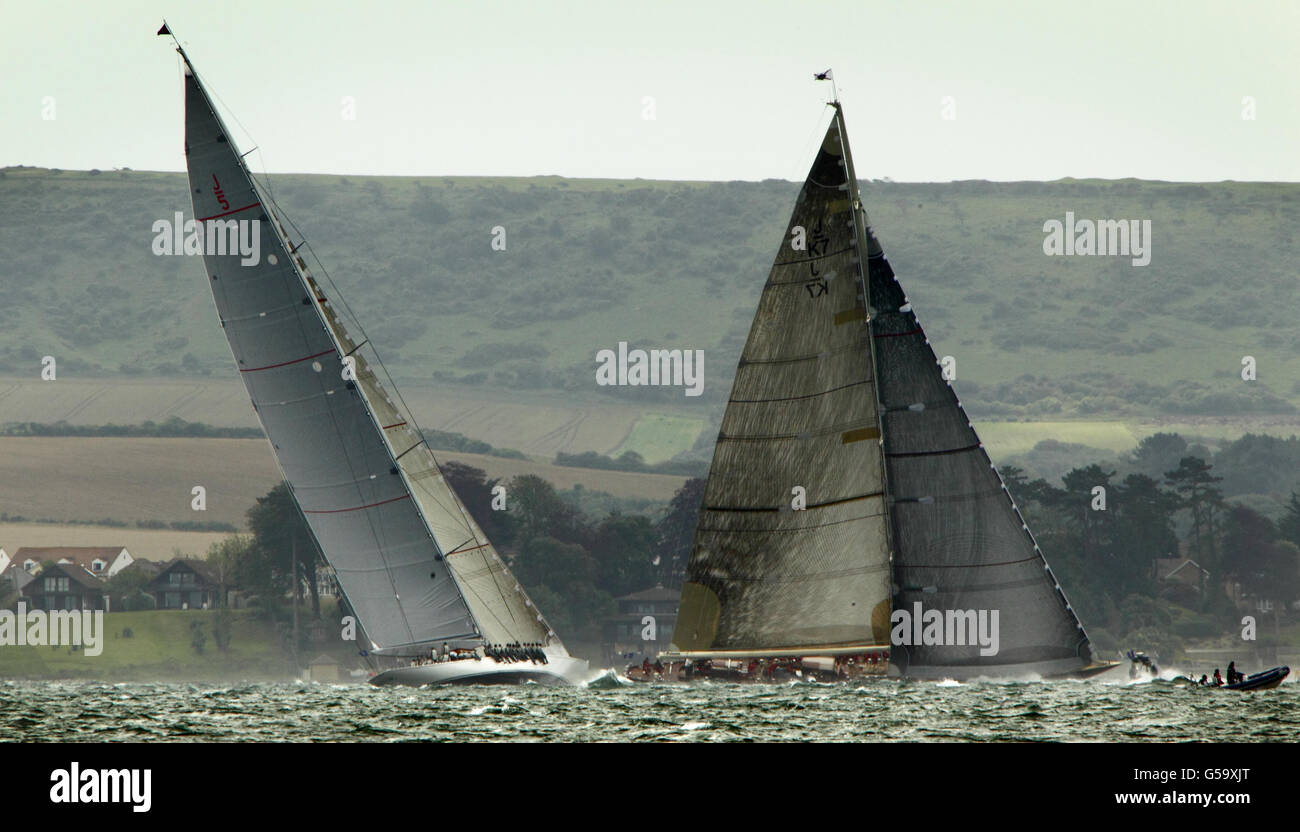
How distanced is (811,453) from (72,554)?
132 meters

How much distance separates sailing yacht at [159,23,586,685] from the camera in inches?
2283

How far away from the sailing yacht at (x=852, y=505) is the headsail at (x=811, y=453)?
0.13ft

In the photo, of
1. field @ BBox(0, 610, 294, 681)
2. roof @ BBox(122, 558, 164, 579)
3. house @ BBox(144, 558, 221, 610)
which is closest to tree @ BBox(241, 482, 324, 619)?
field @ BBox(0, 610, 294, 681)

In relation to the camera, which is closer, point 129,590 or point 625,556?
point 625,556

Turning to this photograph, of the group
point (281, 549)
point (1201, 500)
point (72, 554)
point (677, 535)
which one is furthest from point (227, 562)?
point (1201, 500)

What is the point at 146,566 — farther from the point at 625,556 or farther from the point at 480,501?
the point at 625,556

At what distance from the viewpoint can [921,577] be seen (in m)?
54.2

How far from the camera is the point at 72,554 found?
573 feet

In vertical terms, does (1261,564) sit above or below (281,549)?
below

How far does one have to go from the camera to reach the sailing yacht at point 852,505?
53656mm
